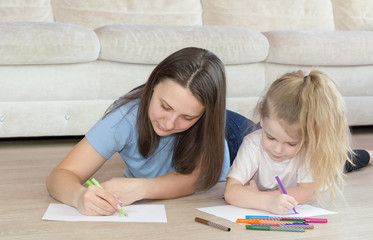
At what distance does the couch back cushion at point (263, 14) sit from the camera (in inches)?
142

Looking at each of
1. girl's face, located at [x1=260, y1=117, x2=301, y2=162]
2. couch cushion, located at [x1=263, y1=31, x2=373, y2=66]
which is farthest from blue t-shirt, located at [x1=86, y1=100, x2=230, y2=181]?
couch cushion, located at [x1=263, y1=31, x2=373, y2=66]

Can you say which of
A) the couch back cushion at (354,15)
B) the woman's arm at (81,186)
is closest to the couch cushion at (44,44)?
the woman's arm at (81,186)

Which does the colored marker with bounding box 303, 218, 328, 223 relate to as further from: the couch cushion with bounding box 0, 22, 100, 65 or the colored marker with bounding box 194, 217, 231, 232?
the couch cushion with bounding box 0, 22, 100, 65

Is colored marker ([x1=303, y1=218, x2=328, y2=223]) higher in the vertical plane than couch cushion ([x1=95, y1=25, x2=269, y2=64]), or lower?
lower

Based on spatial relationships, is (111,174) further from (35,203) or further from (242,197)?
(242,197)

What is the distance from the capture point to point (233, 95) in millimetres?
2889

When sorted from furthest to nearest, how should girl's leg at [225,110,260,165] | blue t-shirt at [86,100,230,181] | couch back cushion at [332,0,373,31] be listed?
couch back cushion at [332,0,373,31]
girl's leg at [225,110,260,165]
blue t-shirt at [86,100,230,181]

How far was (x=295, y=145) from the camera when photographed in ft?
5.17

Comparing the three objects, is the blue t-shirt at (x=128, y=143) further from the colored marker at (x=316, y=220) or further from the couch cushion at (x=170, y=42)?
the couch cushion at (x=170, y=42)

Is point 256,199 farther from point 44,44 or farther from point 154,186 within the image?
point 44,44

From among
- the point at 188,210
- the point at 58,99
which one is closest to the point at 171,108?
the point at 188,210

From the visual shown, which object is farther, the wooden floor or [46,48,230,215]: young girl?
[46,48,230,215]: young girl

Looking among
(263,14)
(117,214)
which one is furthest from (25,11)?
(117,214)

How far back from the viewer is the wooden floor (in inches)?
54.1
